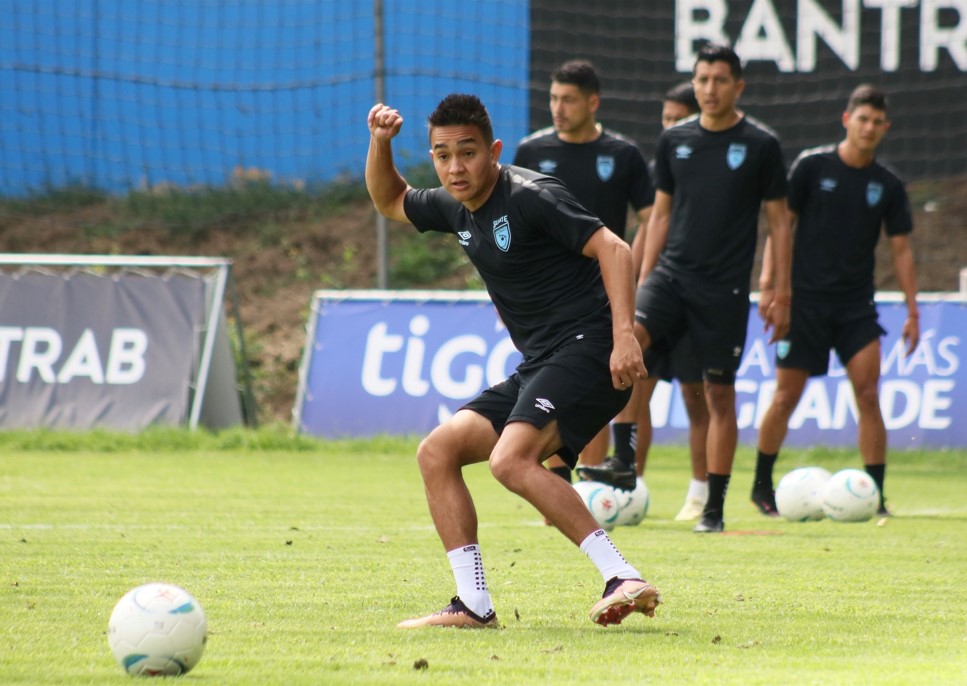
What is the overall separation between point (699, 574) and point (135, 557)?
241 cm

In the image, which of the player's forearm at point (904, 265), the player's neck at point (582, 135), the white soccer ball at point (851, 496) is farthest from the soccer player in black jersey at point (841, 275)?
the player's neck at point (582, 135)

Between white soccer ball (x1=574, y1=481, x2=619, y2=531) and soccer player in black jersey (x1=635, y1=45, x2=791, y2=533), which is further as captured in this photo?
soccer player in black jersey (x1=635, y1=45, x2=791, y2=533)

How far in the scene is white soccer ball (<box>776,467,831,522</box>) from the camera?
8625mm

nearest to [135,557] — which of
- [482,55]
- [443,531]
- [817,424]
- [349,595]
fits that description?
[349,595]

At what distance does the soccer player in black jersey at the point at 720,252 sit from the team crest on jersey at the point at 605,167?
1.76ft

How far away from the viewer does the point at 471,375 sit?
1327cm

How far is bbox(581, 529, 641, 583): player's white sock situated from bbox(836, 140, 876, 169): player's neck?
4.94 meters

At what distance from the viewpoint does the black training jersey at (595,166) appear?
8.88 meters

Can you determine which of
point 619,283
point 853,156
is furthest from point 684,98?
point 619,283

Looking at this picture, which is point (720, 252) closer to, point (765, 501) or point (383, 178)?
point (765, 501)

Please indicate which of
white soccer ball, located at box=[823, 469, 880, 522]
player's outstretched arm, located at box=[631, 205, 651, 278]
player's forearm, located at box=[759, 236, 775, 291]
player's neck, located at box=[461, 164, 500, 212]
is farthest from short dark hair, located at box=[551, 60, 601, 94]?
player's neck, located at box=[461, 164, 500, 212]

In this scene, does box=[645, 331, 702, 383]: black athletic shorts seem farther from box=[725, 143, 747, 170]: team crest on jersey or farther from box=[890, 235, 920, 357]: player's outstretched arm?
box=[890, 235, 920, 357]: player's outstretched arm

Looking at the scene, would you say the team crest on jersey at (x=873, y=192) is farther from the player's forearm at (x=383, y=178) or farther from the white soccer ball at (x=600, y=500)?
the player's forearm at (x=383, y=178)

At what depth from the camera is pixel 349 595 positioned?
571 centimetres
